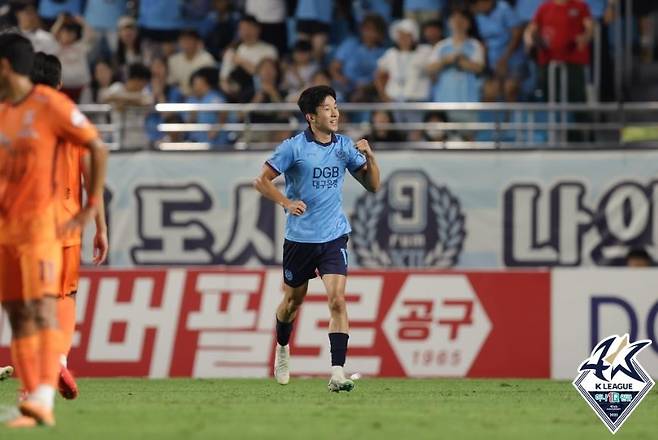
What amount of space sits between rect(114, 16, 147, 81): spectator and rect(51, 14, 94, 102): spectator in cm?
57

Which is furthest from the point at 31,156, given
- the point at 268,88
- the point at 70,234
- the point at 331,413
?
the point at 268,88

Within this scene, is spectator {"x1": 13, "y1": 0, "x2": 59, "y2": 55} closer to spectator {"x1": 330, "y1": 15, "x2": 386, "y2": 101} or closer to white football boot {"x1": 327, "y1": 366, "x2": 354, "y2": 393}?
spectator {"x1": 330, "y1": 15, "x2": 386, "y2": 101}

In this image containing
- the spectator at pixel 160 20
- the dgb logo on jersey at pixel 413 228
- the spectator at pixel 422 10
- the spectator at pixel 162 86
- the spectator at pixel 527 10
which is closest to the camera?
the dgb logo on jersey at pixel 413 228

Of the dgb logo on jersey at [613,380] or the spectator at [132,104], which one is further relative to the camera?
the spectator at [132,104]

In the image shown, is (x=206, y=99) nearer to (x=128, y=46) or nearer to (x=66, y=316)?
(x=128, y=46)

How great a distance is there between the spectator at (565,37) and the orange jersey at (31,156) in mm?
12358

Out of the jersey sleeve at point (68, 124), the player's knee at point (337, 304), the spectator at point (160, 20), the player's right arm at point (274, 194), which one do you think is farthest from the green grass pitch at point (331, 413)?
the spectator at point (160, 20)

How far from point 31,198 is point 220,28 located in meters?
14.4

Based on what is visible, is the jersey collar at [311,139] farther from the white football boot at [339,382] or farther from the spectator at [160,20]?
the spectator at [160,20]

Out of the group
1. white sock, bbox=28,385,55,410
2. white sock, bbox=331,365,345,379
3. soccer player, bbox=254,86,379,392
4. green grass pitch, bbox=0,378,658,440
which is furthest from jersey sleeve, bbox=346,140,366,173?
white sock, bbox=28,385,55,410

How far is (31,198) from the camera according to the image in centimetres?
1009

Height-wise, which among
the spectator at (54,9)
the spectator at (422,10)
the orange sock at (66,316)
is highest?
the spectator at (54,9)

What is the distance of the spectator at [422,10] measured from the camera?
22.9 m

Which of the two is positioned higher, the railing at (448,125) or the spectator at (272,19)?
the spectator at (272,19)
